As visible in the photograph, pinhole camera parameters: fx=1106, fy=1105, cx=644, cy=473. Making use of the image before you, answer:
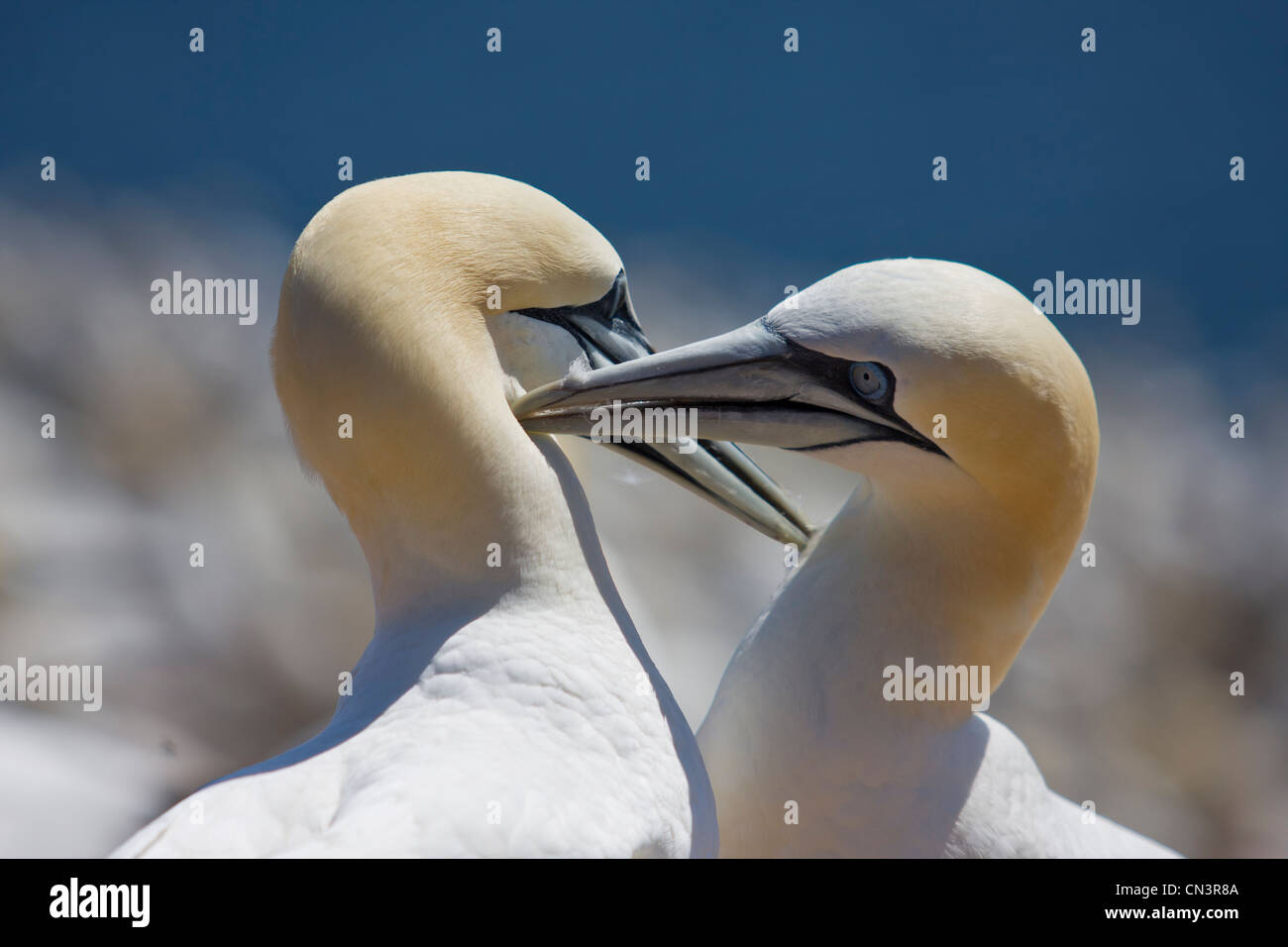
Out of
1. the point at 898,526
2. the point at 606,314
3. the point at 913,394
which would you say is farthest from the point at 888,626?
the point at 606,314

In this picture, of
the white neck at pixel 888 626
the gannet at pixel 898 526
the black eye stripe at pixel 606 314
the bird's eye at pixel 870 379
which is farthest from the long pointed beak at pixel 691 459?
the bird's eye at pixel 870 379

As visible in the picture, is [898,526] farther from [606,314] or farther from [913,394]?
[606,314]

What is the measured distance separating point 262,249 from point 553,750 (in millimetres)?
5810

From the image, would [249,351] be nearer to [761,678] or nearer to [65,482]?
[65,482]

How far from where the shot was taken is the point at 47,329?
6.82 metres

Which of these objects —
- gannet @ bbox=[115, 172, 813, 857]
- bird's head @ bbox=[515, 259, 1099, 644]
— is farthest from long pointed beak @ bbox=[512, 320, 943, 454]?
gannet @ bbox=[115, 172, 813, 857]

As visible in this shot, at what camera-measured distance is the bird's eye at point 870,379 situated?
2.67 meters

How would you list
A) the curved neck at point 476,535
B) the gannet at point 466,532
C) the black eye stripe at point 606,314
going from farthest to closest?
the black eye stripe at point 606,314 → the curved neck at point 476,535 → the gannet at point 466,532

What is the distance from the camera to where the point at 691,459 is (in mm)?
2898

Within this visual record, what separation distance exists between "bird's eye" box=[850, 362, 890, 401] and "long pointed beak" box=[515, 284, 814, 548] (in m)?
0.42

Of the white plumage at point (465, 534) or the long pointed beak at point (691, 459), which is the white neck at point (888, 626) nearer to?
the long pointed beak at point (691, 459)

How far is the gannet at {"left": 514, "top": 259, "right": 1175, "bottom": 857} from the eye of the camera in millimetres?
2609
